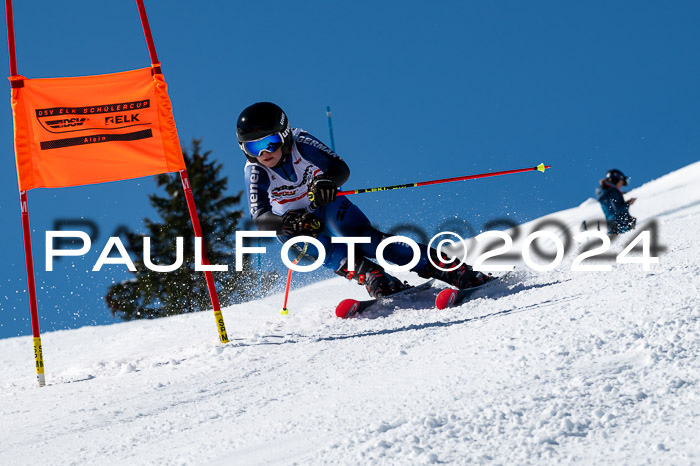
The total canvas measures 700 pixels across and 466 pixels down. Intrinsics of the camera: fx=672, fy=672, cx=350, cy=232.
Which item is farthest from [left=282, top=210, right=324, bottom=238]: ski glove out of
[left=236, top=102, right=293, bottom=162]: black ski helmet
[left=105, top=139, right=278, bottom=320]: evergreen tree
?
[left=105, top=139, right=278, bottom=320]: evergreen tree

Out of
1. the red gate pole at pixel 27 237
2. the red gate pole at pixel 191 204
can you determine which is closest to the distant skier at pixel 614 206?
the red gate pole at pixel 191 204

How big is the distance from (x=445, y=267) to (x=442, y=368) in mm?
2305

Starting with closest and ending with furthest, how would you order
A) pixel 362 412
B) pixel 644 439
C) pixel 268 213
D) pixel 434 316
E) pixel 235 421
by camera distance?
pixel 644 439 < pixel 362 412 < pixel 235 421 < pixel 434 316 < pixel 268 213

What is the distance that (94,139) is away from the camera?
15.4 ft

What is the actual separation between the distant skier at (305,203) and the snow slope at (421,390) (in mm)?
394

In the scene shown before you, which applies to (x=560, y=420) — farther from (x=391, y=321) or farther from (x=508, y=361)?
(x=391, y=321)

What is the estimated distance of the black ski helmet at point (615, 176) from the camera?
10.2 metres

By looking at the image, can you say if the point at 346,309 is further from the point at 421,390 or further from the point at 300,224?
the point at 421,390

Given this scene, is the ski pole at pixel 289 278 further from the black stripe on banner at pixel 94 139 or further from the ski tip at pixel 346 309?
the black stripe on banner at pixel 94 139

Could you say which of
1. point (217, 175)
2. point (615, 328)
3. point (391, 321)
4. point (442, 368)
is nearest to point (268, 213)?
point (391, 321)

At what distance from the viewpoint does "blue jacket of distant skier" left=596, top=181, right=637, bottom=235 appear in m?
9.88

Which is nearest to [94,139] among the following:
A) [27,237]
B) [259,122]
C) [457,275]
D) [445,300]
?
[27,237]

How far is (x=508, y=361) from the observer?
2.82m

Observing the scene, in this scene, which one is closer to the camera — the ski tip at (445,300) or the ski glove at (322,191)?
the ski glove at (322,191)
